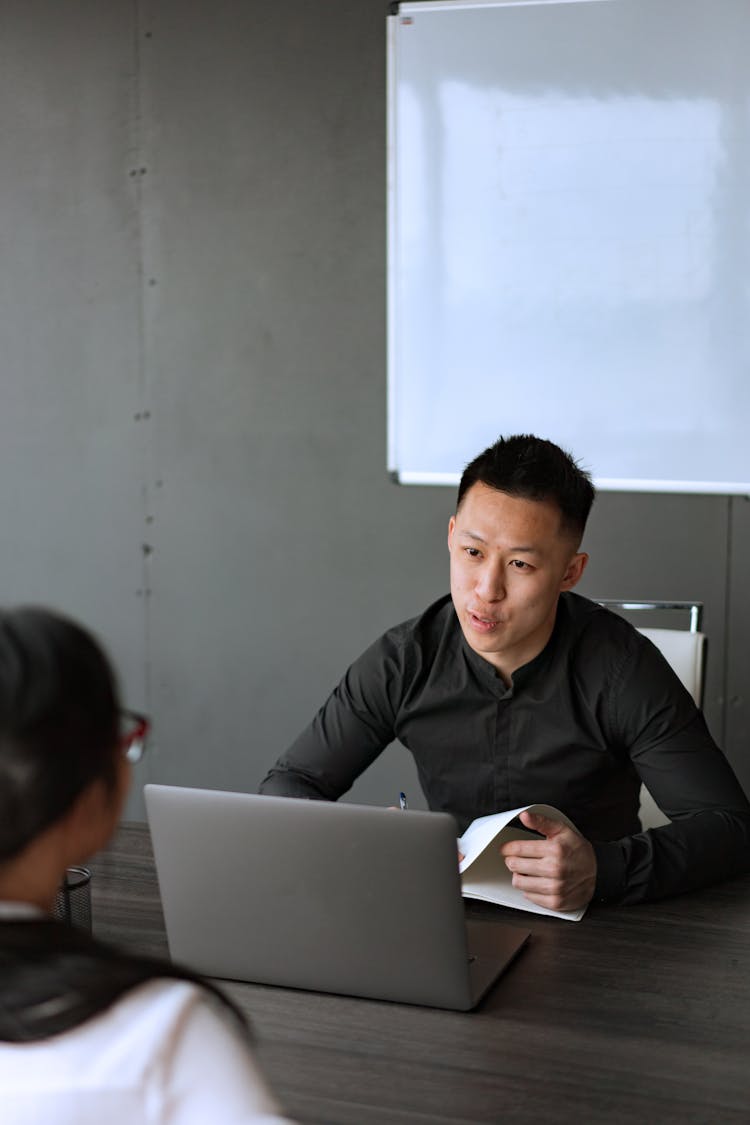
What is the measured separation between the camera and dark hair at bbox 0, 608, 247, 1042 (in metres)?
0.72

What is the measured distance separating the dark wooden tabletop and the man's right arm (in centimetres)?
53

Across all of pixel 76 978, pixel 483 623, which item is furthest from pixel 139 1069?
pixel 483 623

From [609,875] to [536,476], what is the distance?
0.65 m

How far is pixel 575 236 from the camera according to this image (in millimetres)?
3250

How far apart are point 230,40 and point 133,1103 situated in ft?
10.5

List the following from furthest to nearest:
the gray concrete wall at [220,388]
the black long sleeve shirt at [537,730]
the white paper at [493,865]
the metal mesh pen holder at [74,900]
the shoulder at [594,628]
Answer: the gray concrete wall at [220,388]
the shoulder at [594,628]
the black long sleeve shirt at [537,730]
the white paper at [493,865]
the metal mesh pen holder at [74,900]

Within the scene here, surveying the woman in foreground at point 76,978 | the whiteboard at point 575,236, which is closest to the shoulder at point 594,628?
the whiteboard at point 575,236

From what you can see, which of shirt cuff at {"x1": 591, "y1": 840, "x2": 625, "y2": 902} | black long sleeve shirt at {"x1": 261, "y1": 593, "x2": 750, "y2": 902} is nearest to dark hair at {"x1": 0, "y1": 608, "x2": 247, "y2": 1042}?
shirt cuff at {"x1": 591, "y1": 840, "x2": 625, "y2": 902}

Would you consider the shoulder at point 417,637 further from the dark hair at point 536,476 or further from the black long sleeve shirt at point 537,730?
the dark hair at point 536,476

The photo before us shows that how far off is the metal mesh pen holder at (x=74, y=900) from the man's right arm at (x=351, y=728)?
57 centimetres

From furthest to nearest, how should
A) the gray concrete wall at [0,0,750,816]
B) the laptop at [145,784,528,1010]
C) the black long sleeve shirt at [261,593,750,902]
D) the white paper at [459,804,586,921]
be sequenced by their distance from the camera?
the gray concrete wall at [0,0,750,816]
the black long sleeve shirt at [261,593,750,902]
the white paper at [459,804,586,921]
the laptop at [145,784,528,1010]

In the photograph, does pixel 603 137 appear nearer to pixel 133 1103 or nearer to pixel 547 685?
pixel 547 685

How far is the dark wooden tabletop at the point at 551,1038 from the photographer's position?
1151 mm

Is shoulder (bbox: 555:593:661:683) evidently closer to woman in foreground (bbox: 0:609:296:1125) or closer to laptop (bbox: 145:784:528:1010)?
laptop (bbox: 145:784:528:1010)
